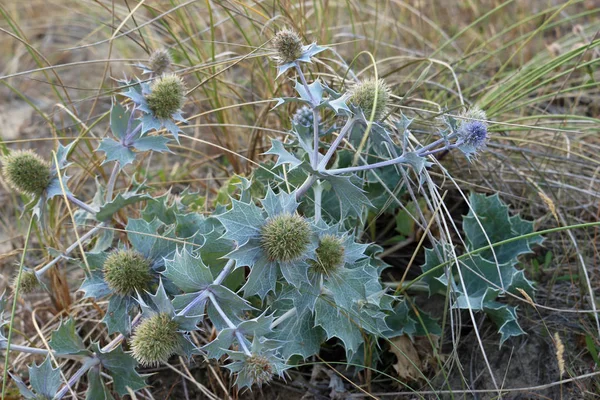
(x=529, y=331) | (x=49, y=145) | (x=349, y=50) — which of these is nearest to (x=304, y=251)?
(x=529, y=331)

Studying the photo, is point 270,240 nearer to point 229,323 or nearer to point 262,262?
point 262,262

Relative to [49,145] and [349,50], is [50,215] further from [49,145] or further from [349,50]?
[349,50]

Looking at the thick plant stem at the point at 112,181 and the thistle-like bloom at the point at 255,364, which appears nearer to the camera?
the thistle-like bloom at the point at 255,364

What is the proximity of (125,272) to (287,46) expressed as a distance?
0.77m

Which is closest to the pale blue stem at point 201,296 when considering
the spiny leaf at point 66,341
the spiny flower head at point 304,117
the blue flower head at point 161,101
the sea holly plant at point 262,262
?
the sea holly plant at point 262,262

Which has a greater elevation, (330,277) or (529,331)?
(330,277)

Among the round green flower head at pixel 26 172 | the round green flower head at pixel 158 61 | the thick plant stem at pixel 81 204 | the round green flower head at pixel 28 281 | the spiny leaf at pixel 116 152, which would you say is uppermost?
the round green flower head at pixel 158 61

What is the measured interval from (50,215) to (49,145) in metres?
1.25

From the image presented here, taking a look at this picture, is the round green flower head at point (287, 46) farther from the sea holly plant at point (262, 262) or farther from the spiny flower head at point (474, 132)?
the spiny flower head at point (474, 132)

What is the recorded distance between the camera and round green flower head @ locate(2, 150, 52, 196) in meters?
1.59

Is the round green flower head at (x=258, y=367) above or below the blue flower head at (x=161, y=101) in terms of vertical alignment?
below

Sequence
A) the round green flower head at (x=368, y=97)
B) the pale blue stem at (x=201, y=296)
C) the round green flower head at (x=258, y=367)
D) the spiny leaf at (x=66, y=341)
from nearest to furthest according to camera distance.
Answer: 1. the round green flower head at (x=258, y=367)
2. the pale blue stem at (x=201, y=296)
3. the spiny leaf at (x=66, y=341)
4. the round green flower head at (x=368, y=97)

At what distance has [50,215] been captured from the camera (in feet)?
6.66

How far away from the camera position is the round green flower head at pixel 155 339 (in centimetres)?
128
